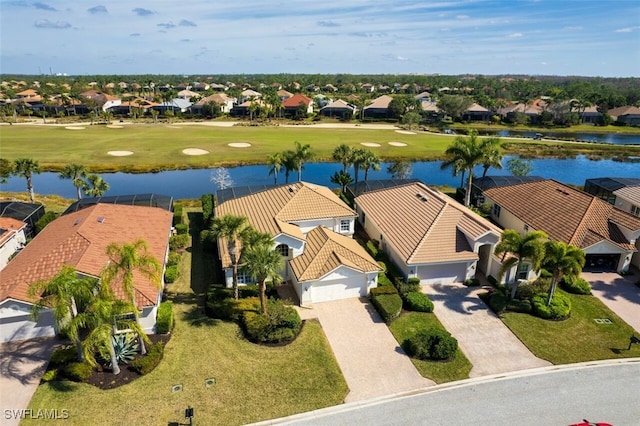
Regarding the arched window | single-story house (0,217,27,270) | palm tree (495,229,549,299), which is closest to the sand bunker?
single-story house (0,217,27,270)

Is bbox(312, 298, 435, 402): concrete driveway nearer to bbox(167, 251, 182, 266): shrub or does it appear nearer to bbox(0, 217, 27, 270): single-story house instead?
bbox(167, 251, 182, 266): shrub

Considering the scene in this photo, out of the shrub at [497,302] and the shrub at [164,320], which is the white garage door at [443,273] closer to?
the shrub at [497,302]

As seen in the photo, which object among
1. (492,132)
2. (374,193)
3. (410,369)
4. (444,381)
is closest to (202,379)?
(410,369)

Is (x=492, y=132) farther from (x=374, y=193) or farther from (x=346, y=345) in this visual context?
(x=346, y=345)

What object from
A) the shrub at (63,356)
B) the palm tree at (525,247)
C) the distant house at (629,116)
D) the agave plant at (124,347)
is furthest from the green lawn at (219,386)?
the distant house at (629,116)

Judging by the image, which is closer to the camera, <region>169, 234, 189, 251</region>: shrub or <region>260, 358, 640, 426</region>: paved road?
<region>260, 358, 640, 426</region>: paved road

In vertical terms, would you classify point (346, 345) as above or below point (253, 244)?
below

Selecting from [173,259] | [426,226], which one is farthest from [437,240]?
[173,259]
